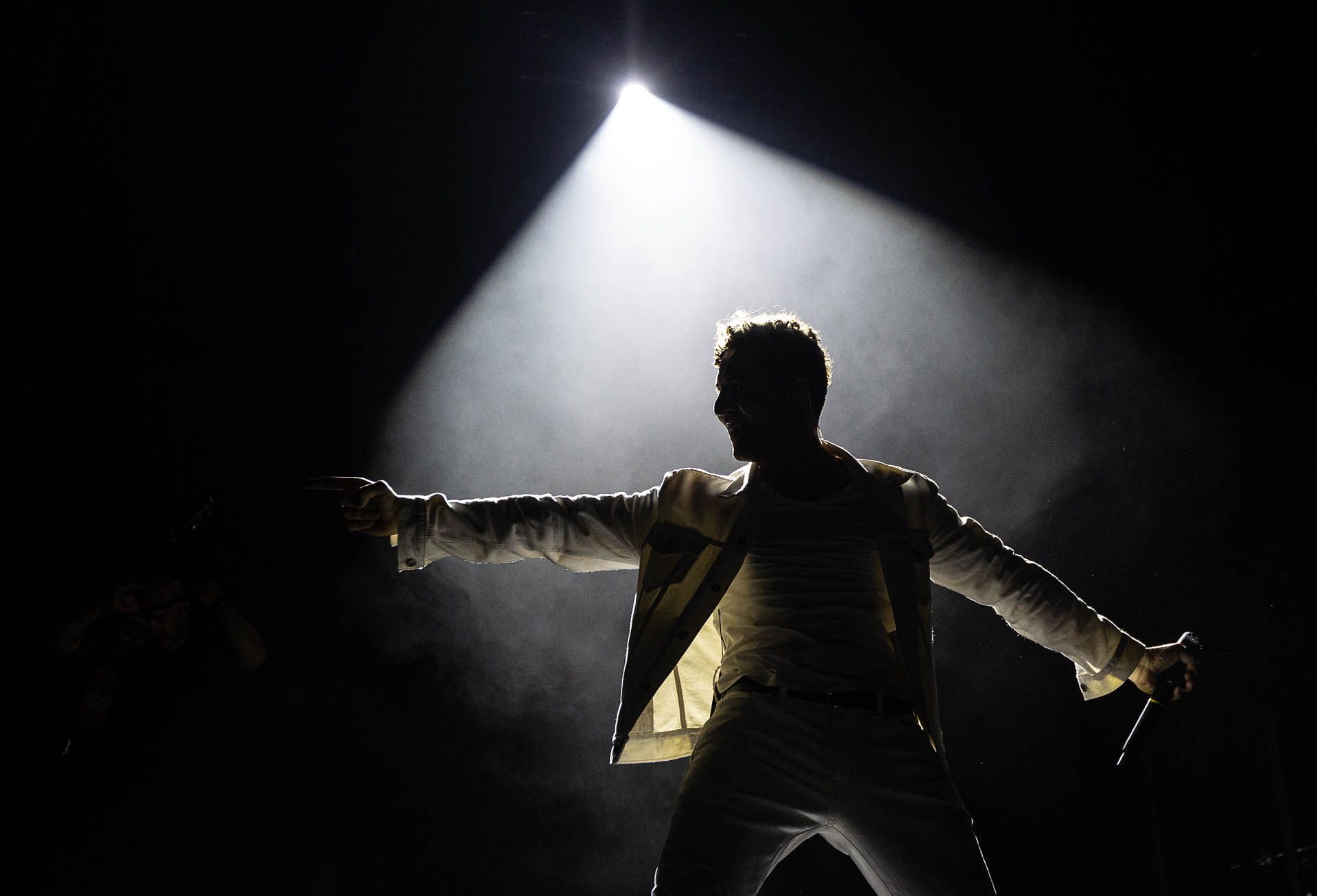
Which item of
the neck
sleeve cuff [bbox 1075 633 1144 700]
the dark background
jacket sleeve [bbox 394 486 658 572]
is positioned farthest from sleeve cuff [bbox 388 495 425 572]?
the dark background

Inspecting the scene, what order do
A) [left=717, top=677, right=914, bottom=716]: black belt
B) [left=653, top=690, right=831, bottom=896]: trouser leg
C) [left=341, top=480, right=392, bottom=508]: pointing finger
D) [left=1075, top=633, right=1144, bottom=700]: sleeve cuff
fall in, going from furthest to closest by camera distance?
[left=1075, top=633, right=1144, bottom=700]: sleeve cuff, [left=341, top=480, right=392, bottom=508]: pointing finger, [left=717, top=677, right=914, bottom=716]: black belt, [left=653, top=690, right=831, bottom=896]: trouser leg

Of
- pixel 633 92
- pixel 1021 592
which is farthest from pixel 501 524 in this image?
pixel 633 92

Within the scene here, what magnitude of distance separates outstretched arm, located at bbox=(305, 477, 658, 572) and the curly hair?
1.63 ft

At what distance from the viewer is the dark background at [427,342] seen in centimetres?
338

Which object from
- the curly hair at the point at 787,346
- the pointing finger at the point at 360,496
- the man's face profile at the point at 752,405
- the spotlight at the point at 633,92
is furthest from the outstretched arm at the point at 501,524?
the spotlight at the point at 633,92

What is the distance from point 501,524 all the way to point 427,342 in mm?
2306

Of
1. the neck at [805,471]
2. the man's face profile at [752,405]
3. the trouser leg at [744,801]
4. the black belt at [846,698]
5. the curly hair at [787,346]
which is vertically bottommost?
the trouser leg at [744,801]

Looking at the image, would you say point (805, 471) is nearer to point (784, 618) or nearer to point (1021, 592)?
point (784, 618)

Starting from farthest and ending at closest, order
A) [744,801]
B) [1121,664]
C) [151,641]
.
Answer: [151,641], [1121,664], [744,801]

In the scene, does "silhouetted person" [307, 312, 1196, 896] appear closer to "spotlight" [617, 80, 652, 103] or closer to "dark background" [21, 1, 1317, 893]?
"dark background" [21, 1, 1317, 893]

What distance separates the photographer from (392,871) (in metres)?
3.38

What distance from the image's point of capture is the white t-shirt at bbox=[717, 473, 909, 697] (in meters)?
1.79

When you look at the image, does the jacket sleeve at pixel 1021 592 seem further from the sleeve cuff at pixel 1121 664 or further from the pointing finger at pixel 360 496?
the pointing finger at pixel 360 496

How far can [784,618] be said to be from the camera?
1874 millimetres
